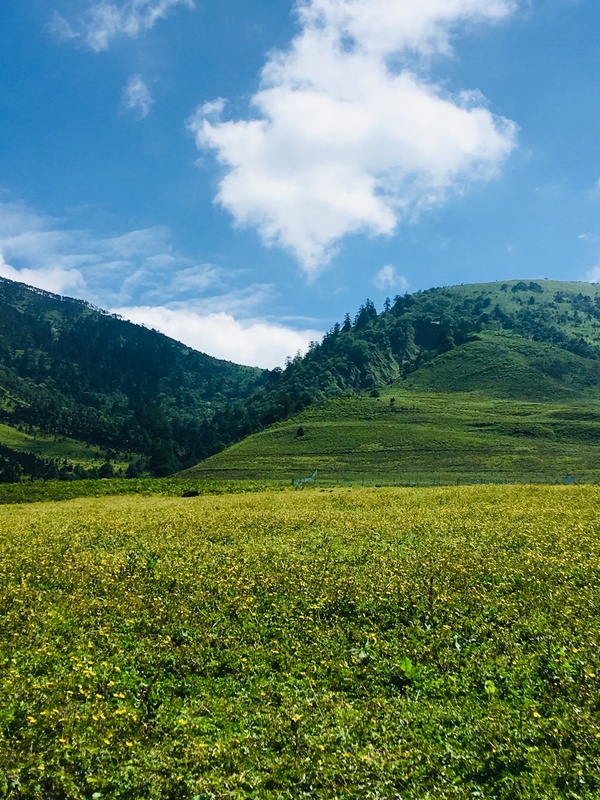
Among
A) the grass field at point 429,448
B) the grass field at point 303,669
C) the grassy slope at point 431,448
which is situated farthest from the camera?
the grassy slope at point 431,448

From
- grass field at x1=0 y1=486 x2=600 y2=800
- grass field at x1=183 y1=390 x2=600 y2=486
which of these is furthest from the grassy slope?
grass field at x1=0 y1=486 x2=600 y2=800

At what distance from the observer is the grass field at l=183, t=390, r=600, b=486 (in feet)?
399

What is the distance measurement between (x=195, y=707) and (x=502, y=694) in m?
7.75

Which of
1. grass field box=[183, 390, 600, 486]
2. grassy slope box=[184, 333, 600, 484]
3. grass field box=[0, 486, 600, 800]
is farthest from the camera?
grassy slope box=[184, 333, 600, 484]

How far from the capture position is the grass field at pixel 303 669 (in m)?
10.4

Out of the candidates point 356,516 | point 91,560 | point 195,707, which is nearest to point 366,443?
point 356,516

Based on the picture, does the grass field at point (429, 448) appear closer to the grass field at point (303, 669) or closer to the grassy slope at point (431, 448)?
the grassy slope at point (431, 448)

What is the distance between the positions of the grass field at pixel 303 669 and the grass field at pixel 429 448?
271 ft

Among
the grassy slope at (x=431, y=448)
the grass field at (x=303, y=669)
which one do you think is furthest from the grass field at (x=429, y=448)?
the grass field at (x=303, y=669)

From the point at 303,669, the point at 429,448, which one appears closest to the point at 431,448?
the point at 429,448

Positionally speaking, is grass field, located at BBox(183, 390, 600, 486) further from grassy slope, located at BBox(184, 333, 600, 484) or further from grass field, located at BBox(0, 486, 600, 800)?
grass field, located at BBox(0, 486, 600, 800)

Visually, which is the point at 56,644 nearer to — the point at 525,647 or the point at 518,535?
the point at 525,647

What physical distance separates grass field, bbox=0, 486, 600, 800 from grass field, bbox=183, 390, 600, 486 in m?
82.6

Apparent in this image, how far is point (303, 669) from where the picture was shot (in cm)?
1503
